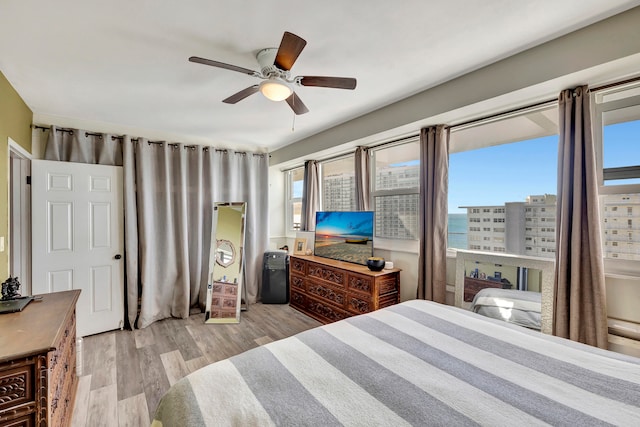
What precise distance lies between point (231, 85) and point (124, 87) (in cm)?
96

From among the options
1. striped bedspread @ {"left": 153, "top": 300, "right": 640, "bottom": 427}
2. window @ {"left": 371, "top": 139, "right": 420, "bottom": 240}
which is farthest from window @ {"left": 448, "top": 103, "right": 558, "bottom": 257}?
striped bedspread @ {"left": 153, "top": 300, "right": 640, "bottom": 427}

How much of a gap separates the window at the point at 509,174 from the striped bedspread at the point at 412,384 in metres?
1.09

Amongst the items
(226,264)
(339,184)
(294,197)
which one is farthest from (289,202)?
(226,264)

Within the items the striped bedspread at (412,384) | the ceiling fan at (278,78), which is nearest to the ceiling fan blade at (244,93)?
the ceiling fan at (278,78)

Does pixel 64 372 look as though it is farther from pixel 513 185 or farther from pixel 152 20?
pixel 513 185

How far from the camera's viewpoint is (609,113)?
1863mm

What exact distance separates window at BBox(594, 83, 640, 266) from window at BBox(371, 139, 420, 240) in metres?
1.44

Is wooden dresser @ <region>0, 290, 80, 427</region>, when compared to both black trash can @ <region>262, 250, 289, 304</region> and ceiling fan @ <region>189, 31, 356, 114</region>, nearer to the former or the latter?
ceiling fan @ <region>189, 31, 356, 114</region>

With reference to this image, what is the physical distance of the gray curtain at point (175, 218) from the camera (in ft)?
11.1

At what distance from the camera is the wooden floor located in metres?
1.98

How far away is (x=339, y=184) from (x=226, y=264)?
198 cm

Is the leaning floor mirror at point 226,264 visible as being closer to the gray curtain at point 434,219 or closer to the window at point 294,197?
the window at point 294,197

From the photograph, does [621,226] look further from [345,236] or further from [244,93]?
[244,93]

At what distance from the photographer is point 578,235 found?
1.80m
